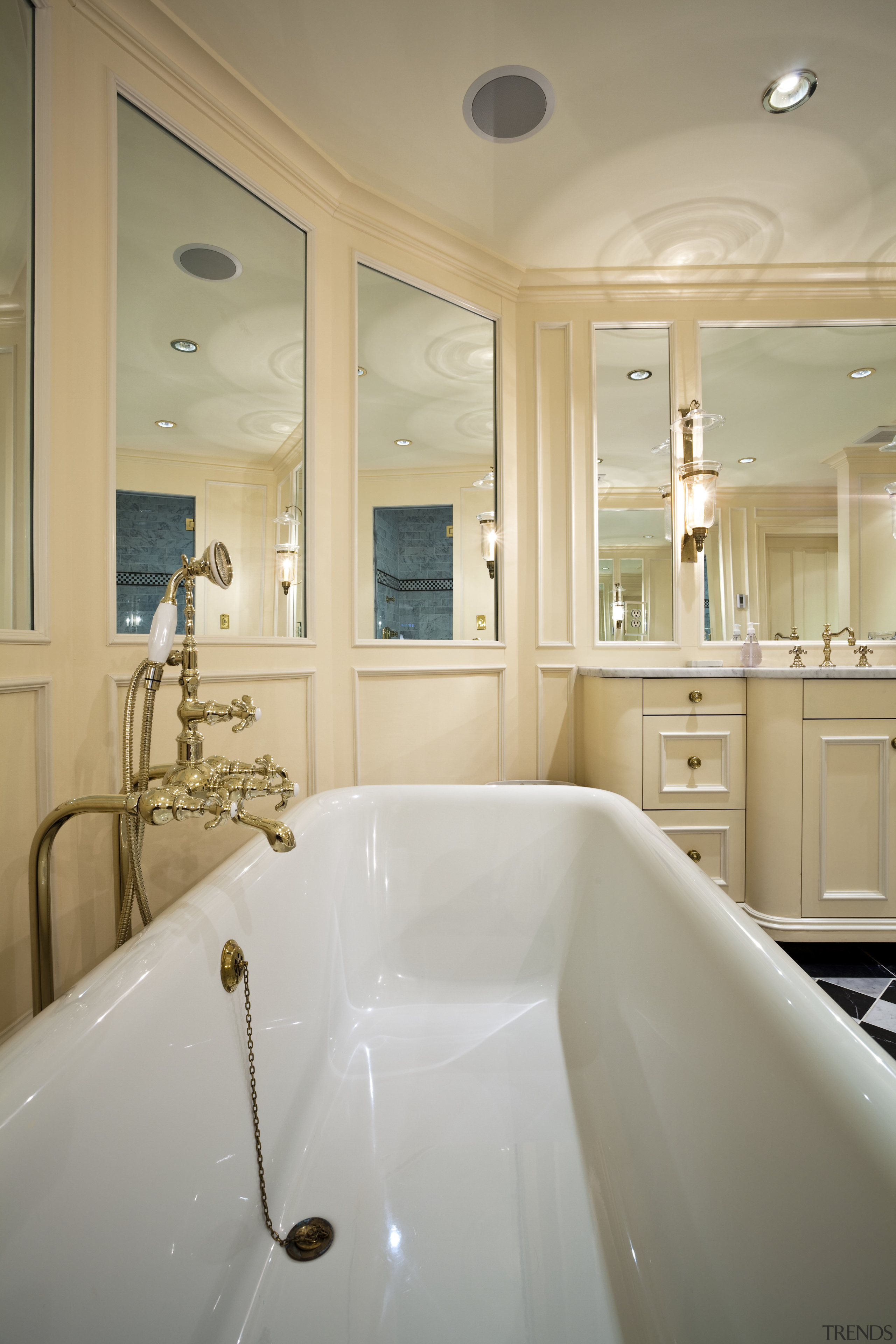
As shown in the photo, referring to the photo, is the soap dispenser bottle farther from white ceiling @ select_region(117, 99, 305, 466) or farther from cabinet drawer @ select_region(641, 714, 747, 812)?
white ceiling @ select_region(117, 99, 305, 466)

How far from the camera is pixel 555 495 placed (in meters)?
2.47

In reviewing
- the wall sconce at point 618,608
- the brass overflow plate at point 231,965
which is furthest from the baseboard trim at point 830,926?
the brass overflow plate at point 231,965

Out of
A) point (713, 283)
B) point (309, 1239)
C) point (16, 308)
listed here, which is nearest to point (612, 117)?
point (713, 283)

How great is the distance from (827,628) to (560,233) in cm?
176

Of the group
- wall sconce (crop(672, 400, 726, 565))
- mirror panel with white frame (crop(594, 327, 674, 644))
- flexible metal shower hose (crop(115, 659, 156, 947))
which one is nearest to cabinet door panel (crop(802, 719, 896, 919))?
mirror panel with white frame (crop(594, 327, 674, 644))

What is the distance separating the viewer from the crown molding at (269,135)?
4.55 feet

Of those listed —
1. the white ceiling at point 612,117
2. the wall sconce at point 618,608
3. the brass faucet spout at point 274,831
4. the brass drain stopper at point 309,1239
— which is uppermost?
the white ceiling at point 612,117

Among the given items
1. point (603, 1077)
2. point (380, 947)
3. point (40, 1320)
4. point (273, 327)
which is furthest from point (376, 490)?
point (40, 1320)

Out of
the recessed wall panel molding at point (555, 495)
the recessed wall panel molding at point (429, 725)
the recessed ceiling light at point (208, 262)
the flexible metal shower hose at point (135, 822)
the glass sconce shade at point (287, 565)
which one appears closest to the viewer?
the flexible metal shower hose at point (135, 822)

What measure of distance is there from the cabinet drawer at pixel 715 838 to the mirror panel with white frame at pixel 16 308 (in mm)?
1771

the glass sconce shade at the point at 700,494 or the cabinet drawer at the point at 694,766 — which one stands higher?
the glass sconce shade at the point at 700,494

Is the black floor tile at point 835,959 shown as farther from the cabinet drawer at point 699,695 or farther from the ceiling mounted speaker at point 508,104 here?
the ceiling mounted speaker at point 508,104

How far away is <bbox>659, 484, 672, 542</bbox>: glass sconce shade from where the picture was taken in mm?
2453

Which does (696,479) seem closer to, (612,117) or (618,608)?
(618,608)
